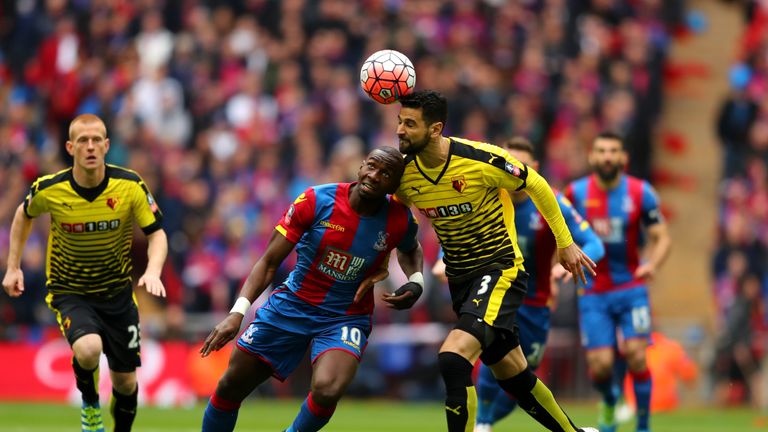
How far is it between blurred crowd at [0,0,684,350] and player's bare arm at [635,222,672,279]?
5.94m

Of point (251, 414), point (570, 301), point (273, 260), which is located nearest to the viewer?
point (273, 260)

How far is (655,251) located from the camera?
14.1m

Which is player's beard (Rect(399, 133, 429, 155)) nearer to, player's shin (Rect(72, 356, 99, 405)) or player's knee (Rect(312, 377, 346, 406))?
player's knee (Rect(312, 377, 346, 406))

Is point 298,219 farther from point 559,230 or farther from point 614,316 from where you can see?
point 614,316

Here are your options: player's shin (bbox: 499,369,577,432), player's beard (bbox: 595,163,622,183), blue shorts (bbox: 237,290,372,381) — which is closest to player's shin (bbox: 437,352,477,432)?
player's shin (bbox: 499,369,577,432)

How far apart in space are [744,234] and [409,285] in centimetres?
1094

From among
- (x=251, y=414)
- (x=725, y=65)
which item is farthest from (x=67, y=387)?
(x=725, y=65)

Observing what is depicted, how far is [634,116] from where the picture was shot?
22125 millimetres

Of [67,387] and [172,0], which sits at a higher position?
[172,0]

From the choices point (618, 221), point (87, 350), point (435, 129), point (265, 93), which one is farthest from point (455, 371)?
point (265, 93)

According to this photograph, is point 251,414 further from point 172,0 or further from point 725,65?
point 725,65

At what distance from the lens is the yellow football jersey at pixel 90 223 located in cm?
1172

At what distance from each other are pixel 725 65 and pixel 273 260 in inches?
616

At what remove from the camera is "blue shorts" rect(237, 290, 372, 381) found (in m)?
10.6
